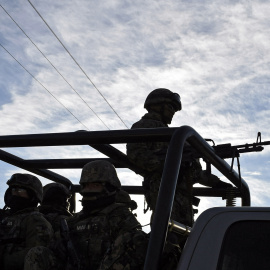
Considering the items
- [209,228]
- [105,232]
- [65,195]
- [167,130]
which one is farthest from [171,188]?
[65,195]

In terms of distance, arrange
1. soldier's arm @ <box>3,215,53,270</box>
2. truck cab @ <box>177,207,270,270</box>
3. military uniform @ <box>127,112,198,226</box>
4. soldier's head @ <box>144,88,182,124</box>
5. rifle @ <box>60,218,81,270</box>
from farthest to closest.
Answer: soldier's head @ <box>144,88,182,124</box>, military uniform @ <box>127,112,198,226</box>, soldier's arm @ <box>3,215,53,270</box>, rifle @ <box>60,218,81,270</box>, truck cab @ <box>177,207,270,270</box>

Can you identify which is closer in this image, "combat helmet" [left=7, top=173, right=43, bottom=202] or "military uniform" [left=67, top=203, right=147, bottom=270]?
"military uniform" [left=67, top=203, right=147, bottom=270]

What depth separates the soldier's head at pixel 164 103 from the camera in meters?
5.43

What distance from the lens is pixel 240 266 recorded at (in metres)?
2.18

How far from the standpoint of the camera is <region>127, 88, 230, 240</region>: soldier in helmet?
13.5ft

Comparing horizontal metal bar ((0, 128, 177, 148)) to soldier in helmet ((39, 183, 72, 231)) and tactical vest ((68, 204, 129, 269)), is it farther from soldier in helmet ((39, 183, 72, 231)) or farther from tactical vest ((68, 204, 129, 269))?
soldier in helmet ((39, 183, 72, 231))

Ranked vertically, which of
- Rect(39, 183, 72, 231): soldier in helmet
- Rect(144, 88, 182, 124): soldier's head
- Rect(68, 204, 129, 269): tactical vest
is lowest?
Rect(68, 204, 129, 269): tactical vest

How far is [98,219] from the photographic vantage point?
3635 millimetres

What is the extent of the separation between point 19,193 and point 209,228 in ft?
9.31

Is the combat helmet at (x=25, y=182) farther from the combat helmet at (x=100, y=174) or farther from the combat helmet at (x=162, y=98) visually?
the combat helmet at (x=162, y=98)

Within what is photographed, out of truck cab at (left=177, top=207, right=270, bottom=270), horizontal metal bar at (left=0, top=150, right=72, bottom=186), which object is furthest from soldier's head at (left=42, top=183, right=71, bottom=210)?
truck cab at (left=177, top=207, right=270, bottom=270)

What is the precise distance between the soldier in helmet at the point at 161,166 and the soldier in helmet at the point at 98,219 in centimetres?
38

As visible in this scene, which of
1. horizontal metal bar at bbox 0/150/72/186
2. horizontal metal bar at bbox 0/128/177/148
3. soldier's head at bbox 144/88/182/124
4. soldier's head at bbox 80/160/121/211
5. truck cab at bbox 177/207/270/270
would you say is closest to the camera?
truck cab at bbox 177/207/270/270

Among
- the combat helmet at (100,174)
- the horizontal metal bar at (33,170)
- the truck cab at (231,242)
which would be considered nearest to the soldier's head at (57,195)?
the horizontal metal bar at (33,170)
